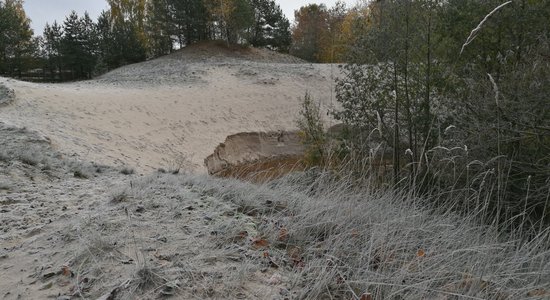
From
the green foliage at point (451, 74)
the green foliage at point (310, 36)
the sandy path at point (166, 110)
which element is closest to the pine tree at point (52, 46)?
the sandy path at point (166, 110)

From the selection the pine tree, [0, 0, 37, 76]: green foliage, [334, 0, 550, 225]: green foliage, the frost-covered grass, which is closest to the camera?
the frost-covered grass

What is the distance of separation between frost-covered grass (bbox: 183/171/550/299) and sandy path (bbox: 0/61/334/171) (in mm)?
4316

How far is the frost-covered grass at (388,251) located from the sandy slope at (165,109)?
6.34 meters

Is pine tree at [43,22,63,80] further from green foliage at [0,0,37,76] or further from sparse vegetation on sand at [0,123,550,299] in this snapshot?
sparse vegetation on sand at [0,123,550,299]

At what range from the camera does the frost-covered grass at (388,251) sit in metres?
1.95

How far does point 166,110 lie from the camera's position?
1477 cm

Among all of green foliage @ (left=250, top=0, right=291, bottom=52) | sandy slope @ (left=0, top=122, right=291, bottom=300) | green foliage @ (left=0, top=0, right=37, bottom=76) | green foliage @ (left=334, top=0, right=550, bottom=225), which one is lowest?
sandy slope @ (left=0, top=122, right=291, bottom=300)

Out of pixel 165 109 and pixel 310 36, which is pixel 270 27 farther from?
pixel 165 109

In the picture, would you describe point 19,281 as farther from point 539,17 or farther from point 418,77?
point 539,17

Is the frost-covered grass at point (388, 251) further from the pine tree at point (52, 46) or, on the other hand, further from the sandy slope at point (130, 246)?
the pine tree at point (52, 46)

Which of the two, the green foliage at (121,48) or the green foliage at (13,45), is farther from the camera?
the green foliage at (121,48)

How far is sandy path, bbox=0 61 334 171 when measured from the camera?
9938mm

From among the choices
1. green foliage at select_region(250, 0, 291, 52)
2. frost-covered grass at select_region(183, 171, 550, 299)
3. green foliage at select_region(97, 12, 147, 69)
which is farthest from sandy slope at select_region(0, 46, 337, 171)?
green foliage at select_region(250, 0, 291, 52)

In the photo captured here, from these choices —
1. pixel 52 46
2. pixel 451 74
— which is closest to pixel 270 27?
pixel 52 46
